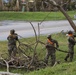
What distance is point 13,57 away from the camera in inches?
623

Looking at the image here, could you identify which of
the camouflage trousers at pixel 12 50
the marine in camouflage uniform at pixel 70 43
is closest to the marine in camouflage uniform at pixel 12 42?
the camouflage trousers at pixel 12 50

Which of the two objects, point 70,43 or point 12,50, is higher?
point 70,43

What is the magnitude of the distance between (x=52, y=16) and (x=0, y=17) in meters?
7.94

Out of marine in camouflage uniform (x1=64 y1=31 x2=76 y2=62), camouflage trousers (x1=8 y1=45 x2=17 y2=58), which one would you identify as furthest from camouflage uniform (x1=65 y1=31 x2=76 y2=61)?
camouflage trousers (x1=8 y1=45 x2=17 y2=58)

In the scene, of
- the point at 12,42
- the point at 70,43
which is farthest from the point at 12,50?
the point at 70,43

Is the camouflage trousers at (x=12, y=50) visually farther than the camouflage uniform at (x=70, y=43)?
Yes

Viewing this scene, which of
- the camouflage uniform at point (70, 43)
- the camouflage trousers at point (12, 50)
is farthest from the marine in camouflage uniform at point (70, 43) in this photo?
the camouflage trousers at point (12, 50)

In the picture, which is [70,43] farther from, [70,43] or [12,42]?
[12,42]

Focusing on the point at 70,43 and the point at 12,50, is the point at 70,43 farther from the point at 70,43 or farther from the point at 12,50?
the point at 12,50

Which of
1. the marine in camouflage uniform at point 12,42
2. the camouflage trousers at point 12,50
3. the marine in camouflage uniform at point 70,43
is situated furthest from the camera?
the marine in camouflage uniform at point 12,42

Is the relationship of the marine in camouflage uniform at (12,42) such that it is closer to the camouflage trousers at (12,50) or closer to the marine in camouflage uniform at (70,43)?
the camouflage trousers at (12,50)

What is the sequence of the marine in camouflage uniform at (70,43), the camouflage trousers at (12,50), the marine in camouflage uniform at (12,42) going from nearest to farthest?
the marine in camouflage uniform at (70,43)
the camouflage trousers at (12,50)
the marine in camouflage uniform at (12,42)

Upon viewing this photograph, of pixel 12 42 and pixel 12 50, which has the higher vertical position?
pixel 12 42

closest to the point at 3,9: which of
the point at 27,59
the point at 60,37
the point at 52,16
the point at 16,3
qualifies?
the point at 16,3
